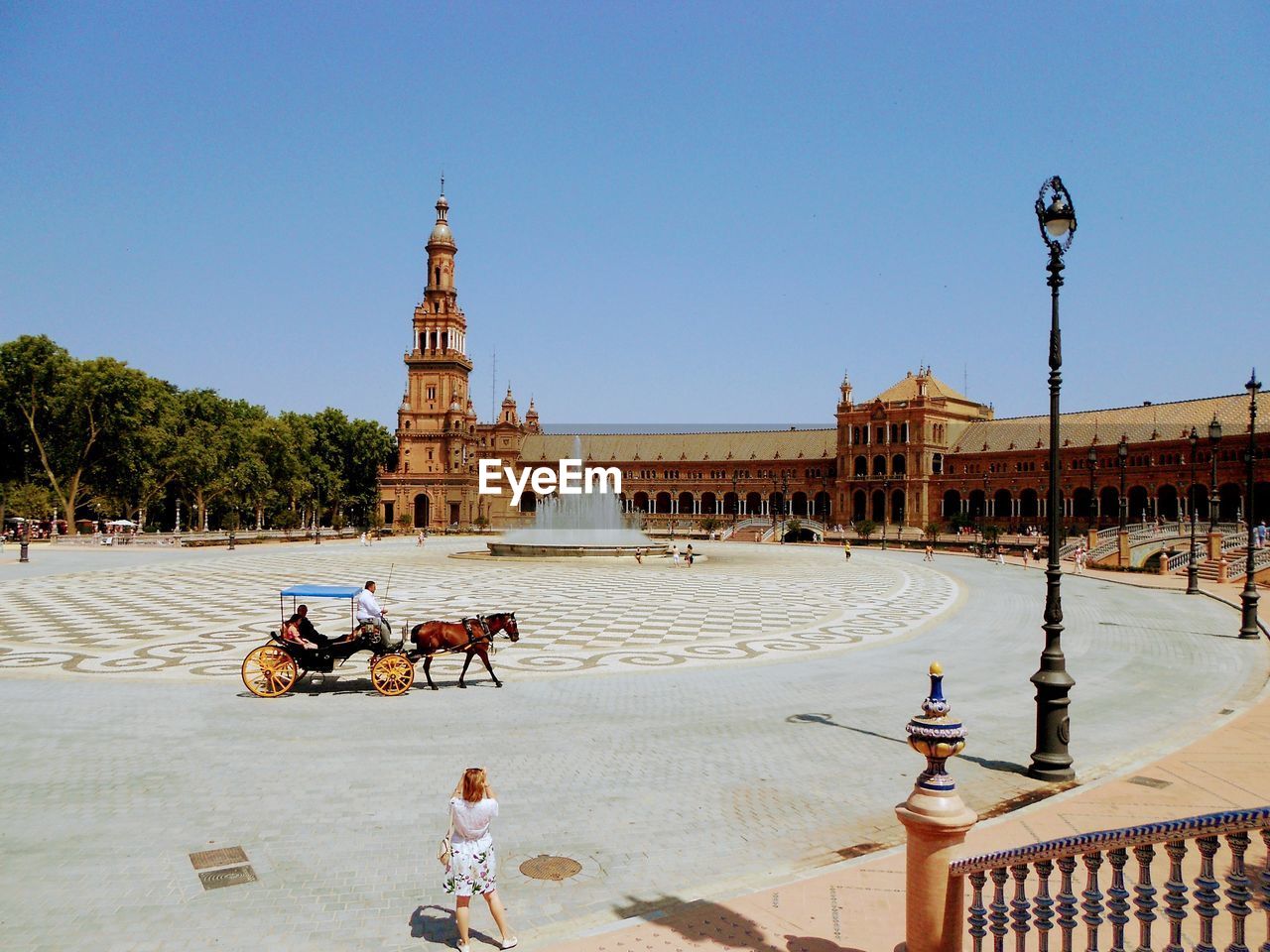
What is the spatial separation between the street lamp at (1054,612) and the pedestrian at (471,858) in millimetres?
6880

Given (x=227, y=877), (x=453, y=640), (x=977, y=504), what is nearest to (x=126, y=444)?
(x=453, y=640)

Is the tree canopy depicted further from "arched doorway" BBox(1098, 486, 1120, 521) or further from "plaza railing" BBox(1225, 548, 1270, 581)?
"arched doorway" BBox(1098, 486, 1120, 521)

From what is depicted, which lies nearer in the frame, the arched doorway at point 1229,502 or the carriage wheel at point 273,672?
the carriage wheel at point 273,672

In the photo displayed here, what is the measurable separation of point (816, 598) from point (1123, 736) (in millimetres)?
17605

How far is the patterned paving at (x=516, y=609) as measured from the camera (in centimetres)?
1780

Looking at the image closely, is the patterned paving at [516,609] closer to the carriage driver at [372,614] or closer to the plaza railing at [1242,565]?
the carriage driver at [372,614]

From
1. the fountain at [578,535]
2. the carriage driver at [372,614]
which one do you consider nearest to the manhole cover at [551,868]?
the carriage driver at [372,614]

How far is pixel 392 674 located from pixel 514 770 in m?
4.76

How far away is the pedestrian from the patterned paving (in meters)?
9.96

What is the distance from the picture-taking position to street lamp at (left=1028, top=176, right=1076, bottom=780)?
10.1 metres

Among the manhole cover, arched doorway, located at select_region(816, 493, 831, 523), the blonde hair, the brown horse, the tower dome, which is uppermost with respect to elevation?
the tower dome

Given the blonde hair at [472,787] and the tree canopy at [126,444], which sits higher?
the tree canopy at [126,444]

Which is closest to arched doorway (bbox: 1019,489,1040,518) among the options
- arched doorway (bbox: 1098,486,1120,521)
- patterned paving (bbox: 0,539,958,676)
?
arched doorway (bbox: 1098,486,1120,521)

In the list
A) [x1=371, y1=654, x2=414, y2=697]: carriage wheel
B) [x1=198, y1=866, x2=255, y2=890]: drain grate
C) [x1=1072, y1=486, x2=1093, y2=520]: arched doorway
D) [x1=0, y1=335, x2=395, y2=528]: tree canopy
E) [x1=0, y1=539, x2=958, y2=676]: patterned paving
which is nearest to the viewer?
[x1=198, y1=866, x2=255, y2=890]: drain grate
